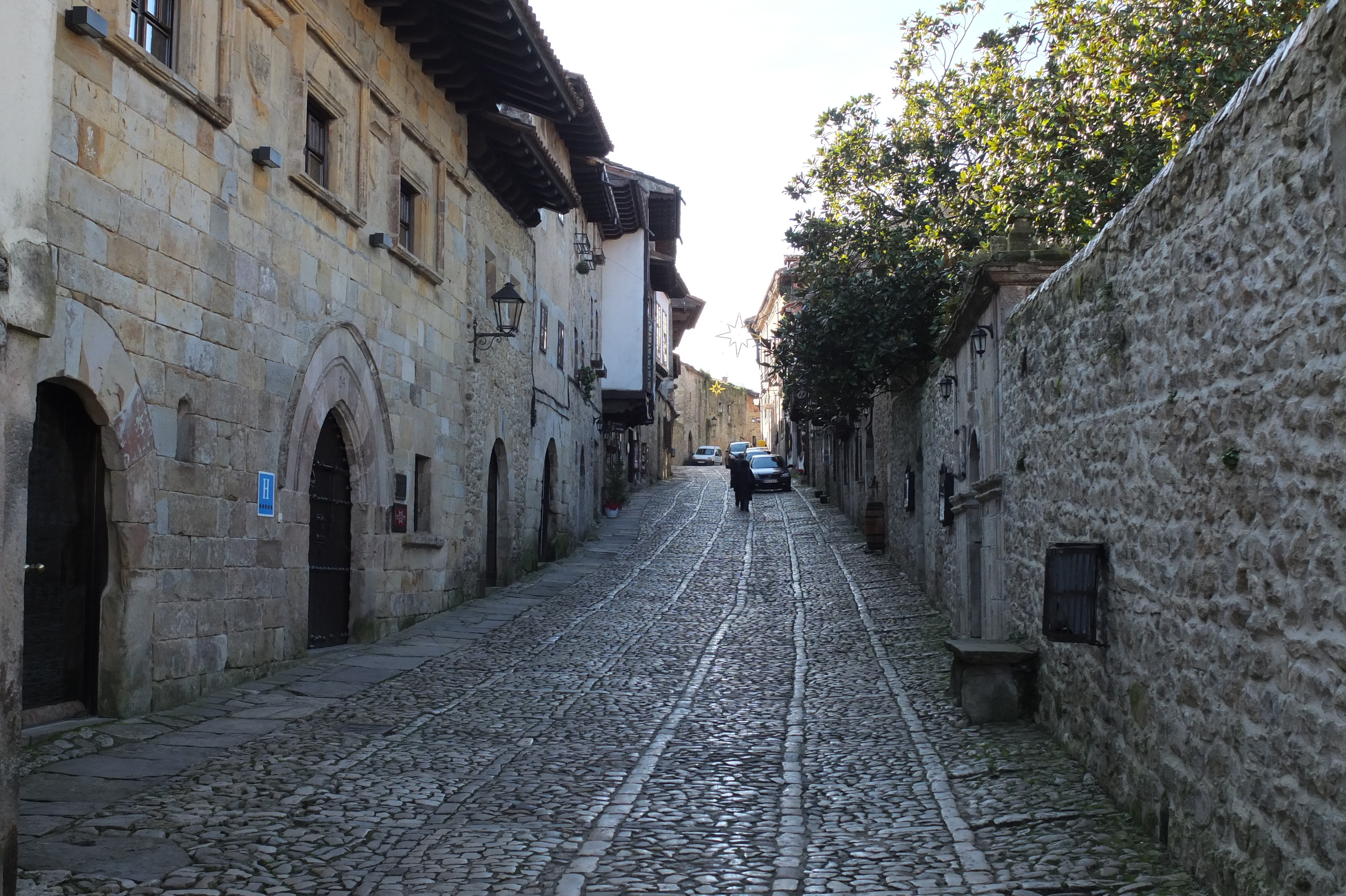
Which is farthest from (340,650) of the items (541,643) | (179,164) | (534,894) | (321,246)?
(534,894)

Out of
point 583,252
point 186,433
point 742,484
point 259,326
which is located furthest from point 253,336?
point 742,484

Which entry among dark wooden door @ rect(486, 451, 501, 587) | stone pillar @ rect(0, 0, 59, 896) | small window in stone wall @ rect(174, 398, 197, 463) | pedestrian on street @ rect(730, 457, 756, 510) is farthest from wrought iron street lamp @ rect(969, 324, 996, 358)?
pedestrian on street @ rect(730, 457, 756, 510)

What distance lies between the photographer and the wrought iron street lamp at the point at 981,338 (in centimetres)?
1148

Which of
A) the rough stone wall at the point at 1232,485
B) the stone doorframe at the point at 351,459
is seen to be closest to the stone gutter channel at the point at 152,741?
the stone doorframe at the point at 351,459

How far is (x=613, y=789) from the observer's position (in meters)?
7.01

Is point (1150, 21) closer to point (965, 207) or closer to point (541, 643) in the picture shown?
point (965, 207)

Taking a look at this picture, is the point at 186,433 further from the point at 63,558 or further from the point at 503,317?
the point at 503,317

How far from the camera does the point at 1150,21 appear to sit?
14.9 metres

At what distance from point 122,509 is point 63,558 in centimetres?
48

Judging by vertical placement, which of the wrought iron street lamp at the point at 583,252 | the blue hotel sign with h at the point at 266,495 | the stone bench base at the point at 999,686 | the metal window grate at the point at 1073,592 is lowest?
the stone bench base at the point at 999,686

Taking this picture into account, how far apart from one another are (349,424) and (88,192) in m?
5.04

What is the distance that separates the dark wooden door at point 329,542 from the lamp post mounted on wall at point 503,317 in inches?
169

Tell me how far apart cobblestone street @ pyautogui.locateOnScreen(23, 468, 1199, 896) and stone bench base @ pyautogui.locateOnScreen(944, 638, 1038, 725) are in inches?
6.5

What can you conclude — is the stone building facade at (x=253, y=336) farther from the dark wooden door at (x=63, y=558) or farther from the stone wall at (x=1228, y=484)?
the stone wall at (x=1228, y=484)
